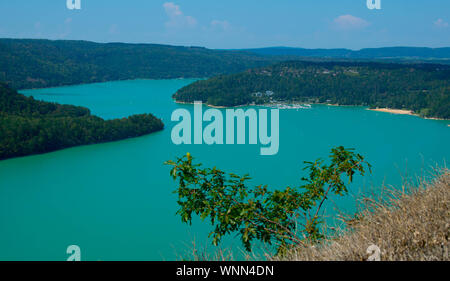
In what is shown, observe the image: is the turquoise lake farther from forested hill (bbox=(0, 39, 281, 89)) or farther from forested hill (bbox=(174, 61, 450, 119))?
forested hill (bbox=(0, 39, 281, 89))

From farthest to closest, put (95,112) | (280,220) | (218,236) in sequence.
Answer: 1. (95,112)
2. (280,220)
3. (218,236)

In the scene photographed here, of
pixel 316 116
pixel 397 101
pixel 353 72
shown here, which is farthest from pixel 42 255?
pixel 353 72

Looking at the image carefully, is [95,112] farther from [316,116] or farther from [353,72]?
[353,72]

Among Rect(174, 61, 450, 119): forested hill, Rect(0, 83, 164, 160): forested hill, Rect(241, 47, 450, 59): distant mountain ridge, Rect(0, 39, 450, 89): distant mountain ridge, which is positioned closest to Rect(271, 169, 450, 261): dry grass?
Rect(0, 83, 164, 160): forested hill

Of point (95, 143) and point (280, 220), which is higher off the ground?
point (280, 220)

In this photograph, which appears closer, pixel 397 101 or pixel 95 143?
pixel 95 143

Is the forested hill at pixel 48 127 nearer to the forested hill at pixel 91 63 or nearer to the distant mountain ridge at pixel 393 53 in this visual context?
the forested hill at pixel 91 63

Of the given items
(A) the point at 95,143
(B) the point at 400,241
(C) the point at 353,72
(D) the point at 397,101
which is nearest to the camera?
(B) the point at 400,241
